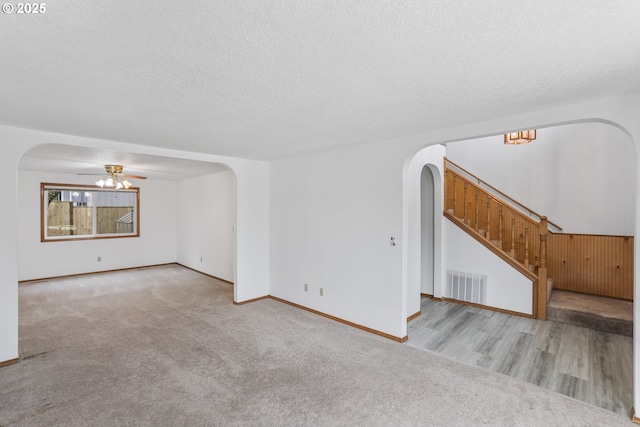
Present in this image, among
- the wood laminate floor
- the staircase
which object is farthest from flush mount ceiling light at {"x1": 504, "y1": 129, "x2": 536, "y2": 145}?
the wood laminate floor

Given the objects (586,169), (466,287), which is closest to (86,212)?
(466,287)

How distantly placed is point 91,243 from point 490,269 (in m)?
8.00

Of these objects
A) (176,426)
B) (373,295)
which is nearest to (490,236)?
(373,295)

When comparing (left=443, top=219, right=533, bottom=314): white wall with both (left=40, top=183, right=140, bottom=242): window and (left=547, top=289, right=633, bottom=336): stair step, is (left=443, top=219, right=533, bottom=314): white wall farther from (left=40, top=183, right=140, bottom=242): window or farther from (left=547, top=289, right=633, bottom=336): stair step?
(left=40, top=183, right=140, bottom=242): window

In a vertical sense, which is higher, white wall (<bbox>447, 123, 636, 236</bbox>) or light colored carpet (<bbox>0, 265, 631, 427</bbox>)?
white wall (<bbox>447, 123, 636, 236</bbox>)

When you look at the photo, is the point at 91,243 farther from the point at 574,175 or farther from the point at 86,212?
the point at 574,175

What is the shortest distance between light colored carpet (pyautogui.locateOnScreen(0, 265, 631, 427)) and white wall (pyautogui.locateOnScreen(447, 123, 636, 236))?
11.7 feet

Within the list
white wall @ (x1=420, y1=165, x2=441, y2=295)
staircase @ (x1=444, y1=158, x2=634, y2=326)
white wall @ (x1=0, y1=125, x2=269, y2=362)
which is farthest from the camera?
white wall @ (x1=420, y1=165, x2=441, y2=295)

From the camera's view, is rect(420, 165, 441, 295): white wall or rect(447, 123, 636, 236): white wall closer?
rect(447, 123, 636, 236): white wall

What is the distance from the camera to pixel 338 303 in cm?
404

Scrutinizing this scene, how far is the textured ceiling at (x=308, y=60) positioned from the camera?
1.24m

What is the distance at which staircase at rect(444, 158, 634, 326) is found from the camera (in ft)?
13.0

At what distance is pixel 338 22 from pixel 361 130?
1.83 m

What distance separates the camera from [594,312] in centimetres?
377
